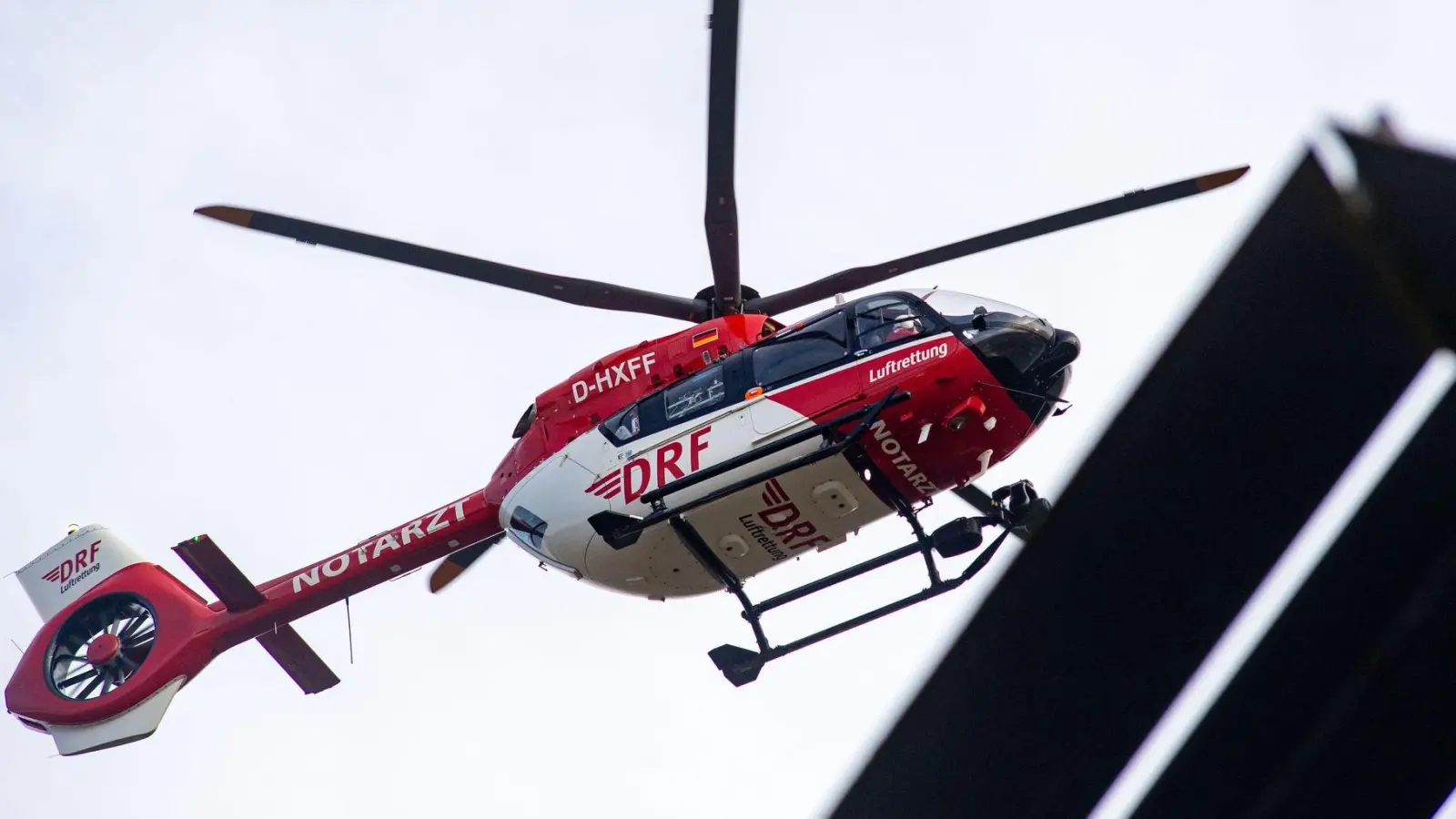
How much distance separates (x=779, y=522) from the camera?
35.7ft

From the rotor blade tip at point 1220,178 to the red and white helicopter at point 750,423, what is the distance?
0.05 feet

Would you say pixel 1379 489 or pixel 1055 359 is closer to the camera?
pixel 1379 489

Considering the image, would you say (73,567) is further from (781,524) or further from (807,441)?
(807,441)

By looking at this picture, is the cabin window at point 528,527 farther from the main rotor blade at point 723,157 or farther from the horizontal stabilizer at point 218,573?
the horizontal stabilizer at point 218,573

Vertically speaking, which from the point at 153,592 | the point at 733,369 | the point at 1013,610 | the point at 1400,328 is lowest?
the point at 153,592

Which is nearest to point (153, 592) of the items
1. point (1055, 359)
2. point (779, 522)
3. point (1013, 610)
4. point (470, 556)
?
point (470, 556)

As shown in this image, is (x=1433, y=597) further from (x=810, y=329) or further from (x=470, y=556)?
(x=470, y=556)

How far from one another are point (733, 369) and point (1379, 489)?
26.7 feet

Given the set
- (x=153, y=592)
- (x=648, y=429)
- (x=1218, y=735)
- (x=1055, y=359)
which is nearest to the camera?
(x=1218, y=735)

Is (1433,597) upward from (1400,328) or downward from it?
downward

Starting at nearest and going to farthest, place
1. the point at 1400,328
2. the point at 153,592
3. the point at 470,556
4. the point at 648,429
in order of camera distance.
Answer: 1. the point at 1400,328
2. the point at 648,429
3. the point at 470,556
4. the point at 153,592

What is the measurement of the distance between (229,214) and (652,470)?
432 cm

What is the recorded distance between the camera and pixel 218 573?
1446cm

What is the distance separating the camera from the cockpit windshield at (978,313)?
10695mm
